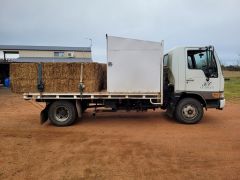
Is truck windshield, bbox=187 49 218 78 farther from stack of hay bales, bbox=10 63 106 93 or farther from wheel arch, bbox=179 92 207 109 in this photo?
stack of hay bales, bbox=10 63 106 93

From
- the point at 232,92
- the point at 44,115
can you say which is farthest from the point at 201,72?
the point at 232,92

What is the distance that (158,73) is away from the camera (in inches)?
371

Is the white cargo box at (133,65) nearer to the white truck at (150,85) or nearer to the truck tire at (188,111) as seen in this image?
the white truck at (150,85)

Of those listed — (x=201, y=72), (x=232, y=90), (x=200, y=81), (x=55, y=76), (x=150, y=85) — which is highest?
(x=201, y=72)

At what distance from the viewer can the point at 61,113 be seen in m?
9.97

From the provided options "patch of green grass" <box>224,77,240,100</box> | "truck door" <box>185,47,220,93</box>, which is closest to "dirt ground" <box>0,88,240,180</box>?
"truck door" <box>185,47,220,93</box>

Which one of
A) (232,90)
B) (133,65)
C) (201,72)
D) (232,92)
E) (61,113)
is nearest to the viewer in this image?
(133,65)

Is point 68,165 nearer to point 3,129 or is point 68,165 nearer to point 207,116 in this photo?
point 3,129

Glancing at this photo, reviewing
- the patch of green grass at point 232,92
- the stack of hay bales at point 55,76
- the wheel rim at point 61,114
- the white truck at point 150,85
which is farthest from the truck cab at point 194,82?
the patch of green grass at point 232,92

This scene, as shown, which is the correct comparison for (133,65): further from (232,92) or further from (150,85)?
(232,92)

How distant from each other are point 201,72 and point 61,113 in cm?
508

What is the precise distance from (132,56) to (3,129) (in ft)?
15.9

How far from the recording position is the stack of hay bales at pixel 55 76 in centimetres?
944

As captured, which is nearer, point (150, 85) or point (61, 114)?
point (150, 85)
